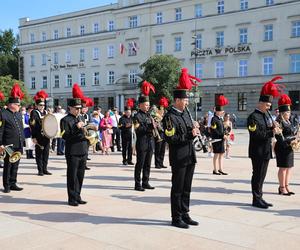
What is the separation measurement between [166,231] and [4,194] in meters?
4.18

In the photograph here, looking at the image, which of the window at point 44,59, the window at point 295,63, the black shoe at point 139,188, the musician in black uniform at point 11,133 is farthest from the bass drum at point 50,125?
the window at point 44,59

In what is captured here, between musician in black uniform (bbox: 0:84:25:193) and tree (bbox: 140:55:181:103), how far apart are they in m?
34.8

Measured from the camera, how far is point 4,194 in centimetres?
868

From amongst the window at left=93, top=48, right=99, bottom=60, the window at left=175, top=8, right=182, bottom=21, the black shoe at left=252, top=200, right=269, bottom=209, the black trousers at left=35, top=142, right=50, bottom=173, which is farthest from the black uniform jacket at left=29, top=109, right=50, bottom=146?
the window at left=93, top=48, right=99, bottom=60

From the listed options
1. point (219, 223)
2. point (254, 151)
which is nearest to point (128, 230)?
point (219, 223)

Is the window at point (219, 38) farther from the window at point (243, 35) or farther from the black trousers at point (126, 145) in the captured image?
the black trousers at point (126, 145)

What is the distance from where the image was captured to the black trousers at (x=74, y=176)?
7711 mm

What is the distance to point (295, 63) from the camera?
4506 centimetres

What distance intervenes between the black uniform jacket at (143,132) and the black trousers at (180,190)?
283 centimetres

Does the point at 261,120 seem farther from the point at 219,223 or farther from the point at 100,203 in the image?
the point at 100,203

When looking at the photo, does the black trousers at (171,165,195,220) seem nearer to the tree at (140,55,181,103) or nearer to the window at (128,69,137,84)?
the tree at (140,55,181,103)

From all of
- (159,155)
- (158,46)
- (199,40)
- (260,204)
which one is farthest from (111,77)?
(260,204)

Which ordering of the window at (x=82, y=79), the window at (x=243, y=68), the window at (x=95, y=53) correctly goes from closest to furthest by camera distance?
the window at (x=243, y=68)
the window at (x=95, y=53)
the window at (x=82, y=79)

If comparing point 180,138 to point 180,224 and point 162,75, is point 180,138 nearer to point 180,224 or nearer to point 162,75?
point 180,224
